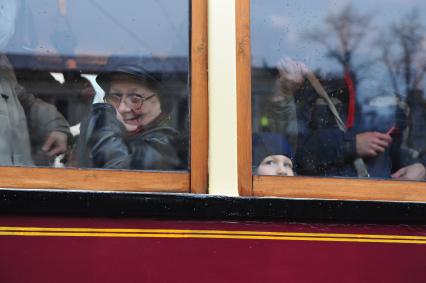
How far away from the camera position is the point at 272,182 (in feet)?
5.70

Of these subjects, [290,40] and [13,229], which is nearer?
[13,229]

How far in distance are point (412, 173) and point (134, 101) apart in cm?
89

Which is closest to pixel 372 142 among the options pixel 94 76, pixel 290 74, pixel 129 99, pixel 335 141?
pixel 335 141

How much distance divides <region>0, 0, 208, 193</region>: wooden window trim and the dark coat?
4 centimetres

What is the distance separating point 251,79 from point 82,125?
0.50 m

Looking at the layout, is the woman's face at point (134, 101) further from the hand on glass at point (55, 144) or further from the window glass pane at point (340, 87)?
the window glass pane at point (340, 87)

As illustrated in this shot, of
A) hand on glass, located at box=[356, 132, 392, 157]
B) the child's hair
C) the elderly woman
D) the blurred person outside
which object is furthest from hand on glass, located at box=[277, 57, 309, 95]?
the elderly woman

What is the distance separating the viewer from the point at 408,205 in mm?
1760

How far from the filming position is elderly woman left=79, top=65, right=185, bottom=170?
173cm

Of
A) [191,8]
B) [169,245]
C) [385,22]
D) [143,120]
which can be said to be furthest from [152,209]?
[385,22]

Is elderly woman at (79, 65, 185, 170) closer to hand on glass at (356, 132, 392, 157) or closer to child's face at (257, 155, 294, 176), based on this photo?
child's face at (257, 155, 294, 176)

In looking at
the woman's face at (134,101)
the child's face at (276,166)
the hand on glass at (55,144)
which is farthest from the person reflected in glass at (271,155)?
the hand on glass at (55,144)

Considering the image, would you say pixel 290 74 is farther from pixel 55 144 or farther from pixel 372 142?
pixel 55 144

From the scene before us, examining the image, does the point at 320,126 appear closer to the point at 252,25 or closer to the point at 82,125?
the point at 252,25
